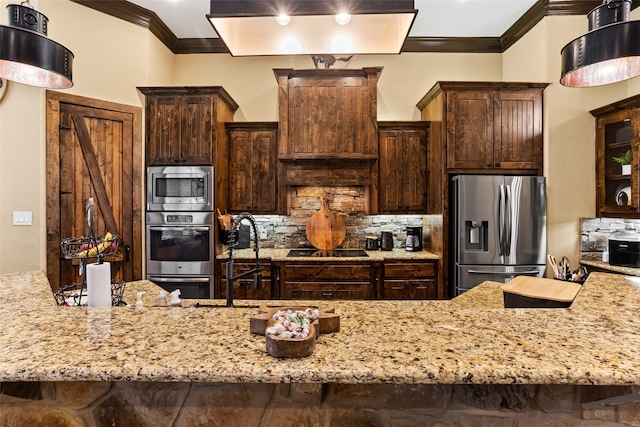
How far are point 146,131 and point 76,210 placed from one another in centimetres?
104

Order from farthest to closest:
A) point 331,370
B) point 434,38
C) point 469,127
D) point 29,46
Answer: point 434,38
point 469,127
point 29,46
point 331,370

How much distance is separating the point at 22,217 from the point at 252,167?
2140 millimetres

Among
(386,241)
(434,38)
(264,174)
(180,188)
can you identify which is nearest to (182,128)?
(180,188)

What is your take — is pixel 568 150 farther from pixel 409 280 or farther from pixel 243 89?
pixel 243 89

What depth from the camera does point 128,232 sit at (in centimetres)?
358

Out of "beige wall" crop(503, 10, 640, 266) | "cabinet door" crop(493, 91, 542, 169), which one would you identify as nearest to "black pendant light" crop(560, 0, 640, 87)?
"cabinet door" crop(493, 91, 542, 169)

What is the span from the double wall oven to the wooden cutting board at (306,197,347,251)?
46.0 inches

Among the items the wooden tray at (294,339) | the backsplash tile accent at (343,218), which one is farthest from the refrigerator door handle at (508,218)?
the wooden tray at (294,339)

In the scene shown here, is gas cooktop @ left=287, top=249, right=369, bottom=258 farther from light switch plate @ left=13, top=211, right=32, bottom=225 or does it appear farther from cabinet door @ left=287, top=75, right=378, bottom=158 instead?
light switch plate @ left=13, top=211, right=32, bottom=225

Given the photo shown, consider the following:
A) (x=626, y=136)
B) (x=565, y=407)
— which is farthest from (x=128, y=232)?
(x=626, y=136)

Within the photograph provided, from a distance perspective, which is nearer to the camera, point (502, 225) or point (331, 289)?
point (502, 225)

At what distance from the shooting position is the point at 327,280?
3.62 m

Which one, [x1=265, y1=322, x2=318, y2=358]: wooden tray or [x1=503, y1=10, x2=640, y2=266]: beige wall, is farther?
[x1=503, y1=10, x2=640, y2=266]: beige wall

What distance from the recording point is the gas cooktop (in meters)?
3.78
